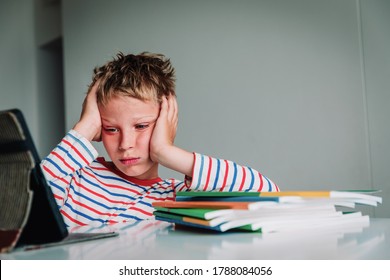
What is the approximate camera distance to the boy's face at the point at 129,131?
4.07 feet

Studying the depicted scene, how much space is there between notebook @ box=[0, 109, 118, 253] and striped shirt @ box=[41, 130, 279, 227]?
0.56 meters

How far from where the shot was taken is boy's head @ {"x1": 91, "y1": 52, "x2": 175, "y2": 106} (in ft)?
4.21

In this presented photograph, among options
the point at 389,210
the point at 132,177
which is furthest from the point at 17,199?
the point at 389,210

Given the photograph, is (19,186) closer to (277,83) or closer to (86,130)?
(86,130)

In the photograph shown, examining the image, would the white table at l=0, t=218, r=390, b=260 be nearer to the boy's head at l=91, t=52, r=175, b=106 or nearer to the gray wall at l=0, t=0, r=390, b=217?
the boy's head at l=91, t=52, r=175, b=106

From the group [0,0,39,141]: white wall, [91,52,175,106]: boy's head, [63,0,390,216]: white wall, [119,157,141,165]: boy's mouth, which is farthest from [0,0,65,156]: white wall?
[119,157,141,165]: boy's mouth

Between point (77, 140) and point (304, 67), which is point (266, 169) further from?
point (77, 140)

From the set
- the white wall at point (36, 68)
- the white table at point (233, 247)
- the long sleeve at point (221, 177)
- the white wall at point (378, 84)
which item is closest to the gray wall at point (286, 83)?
the white wall at point (378, 84)

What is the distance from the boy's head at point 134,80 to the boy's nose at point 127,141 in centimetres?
10

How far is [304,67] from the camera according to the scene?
7.48ft

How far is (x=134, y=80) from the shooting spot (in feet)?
4.29

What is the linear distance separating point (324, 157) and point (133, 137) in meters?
1.22

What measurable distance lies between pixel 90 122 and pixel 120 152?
0.37 ft

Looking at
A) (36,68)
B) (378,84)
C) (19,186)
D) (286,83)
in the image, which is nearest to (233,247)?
(19,186)
